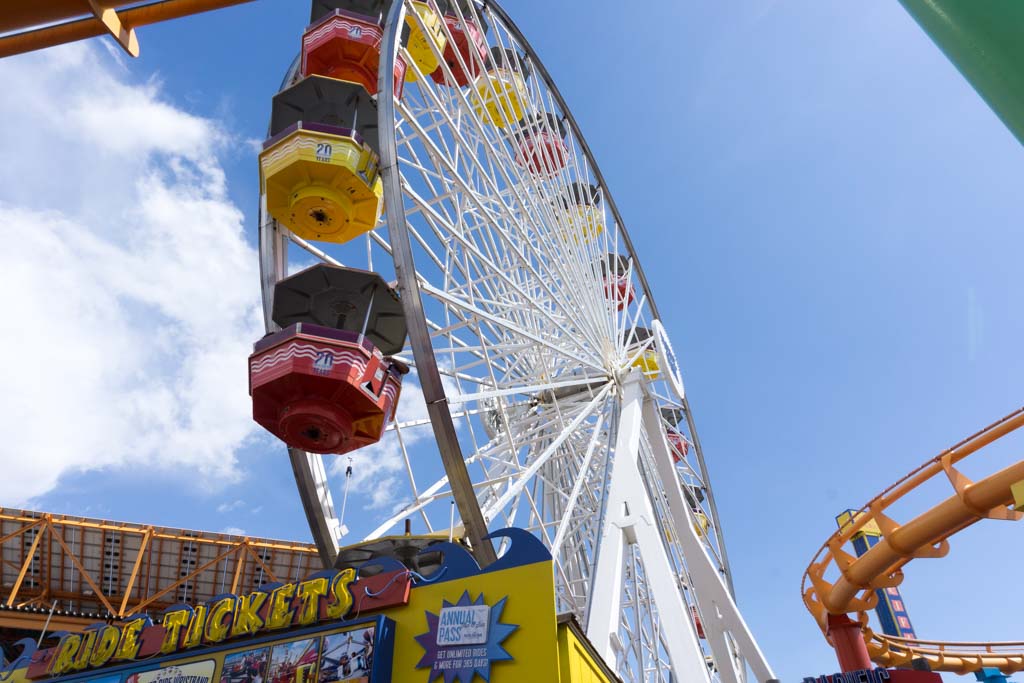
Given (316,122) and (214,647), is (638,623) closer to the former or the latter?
(214,647)

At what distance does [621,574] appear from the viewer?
1005 centimetres

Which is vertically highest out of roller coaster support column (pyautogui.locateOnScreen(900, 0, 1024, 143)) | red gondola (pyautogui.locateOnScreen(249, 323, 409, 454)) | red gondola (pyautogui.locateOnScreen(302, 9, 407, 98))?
red gondola (pyautogui.locateOnScreen(302, 9, 407, 98))

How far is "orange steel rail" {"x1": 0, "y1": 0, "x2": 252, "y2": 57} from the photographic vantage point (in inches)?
88.0

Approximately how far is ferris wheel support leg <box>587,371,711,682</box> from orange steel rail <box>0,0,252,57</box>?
8061 millimetres

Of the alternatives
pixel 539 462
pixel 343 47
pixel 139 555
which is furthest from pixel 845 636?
pixel 139 555

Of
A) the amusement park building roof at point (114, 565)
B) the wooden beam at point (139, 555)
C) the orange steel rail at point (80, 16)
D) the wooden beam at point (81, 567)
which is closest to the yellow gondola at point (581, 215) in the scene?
the orange steel rail at point (80, 16)

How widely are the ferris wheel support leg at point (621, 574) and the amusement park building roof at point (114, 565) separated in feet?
50.7

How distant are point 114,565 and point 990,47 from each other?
27202 millimetres

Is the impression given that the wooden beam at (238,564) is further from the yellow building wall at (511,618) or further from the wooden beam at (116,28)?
the wooden beam at (116,28)

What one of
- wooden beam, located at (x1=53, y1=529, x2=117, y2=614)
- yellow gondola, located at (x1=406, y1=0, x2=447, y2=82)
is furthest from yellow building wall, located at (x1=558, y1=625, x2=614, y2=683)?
wooden beam, located at (x1=53, y1=529, x2=117, y2=614)

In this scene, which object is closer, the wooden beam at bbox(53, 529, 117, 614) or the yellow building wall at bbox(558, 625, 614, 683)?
the yellow building wall at bbox(558, 625, 614, 683)

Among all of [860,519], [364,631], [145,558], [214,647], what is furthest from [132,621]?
[145,558]

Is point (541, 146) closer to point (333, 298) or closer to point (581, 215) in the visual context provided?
point (581, 215)

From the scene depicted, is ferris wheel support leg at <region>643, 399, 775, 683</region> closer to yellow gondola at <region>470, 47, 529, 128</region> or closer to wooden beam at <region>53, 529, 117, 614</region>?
yellow gondola at <region>470, 47, 529, 128</region>
